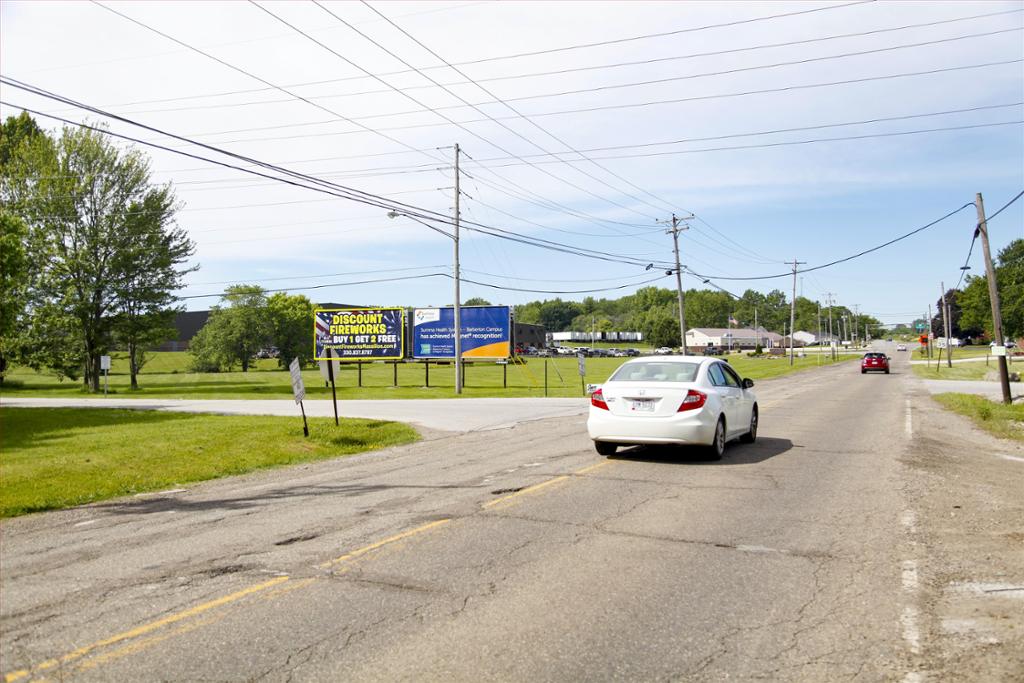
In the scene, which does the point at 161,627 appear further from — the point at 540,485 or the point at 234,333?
the point at 234,333


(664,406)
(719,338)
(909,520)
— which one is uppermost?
(719,338)

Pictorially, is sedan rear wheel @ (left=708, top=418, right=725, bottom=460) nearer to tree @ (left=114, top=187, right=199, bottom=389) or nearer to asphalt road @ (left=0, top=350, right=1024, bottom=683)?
asphalt road @ (left=0, top=350, right=1024, bottom=683)

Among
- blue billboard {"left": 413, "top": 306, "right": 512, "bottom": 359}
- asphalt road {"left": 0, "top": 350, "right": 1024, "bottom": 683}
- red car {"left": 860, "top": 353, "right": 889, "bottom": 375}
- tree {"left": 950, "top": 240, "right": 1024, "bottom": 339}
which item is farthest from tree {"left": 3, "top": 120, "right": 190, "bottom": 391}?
tree {"left": 950, "top": 240, "right": 1024, "bottom": 339}

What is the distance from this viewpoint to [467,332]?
1805 inches

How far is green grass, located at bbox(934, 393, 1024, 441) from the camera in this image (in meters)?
18.4

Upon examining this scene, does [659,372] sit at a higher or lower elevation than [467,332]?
lower

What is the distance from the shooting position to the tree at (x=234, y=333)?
7819cm

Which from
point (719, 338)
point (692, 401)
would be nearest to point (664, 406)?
point (692, 401)

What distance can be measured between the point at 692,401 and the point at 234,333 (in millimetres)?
73283

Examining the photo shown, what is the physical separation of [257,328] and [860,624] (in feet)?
263

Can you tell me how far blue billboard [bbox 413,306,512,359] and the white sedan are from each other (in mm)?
→ 32092

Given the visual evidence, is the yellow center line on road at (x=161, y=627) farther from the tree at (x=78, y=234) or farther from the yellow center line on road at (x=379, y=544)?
the tree at (x=78, y=234)

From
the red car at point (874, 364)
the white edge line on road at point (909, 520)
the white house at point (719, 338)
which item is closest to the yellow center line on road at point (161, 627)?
the white edge line on road at point (909, 520)

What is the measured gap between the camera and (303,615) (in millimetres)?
5195
